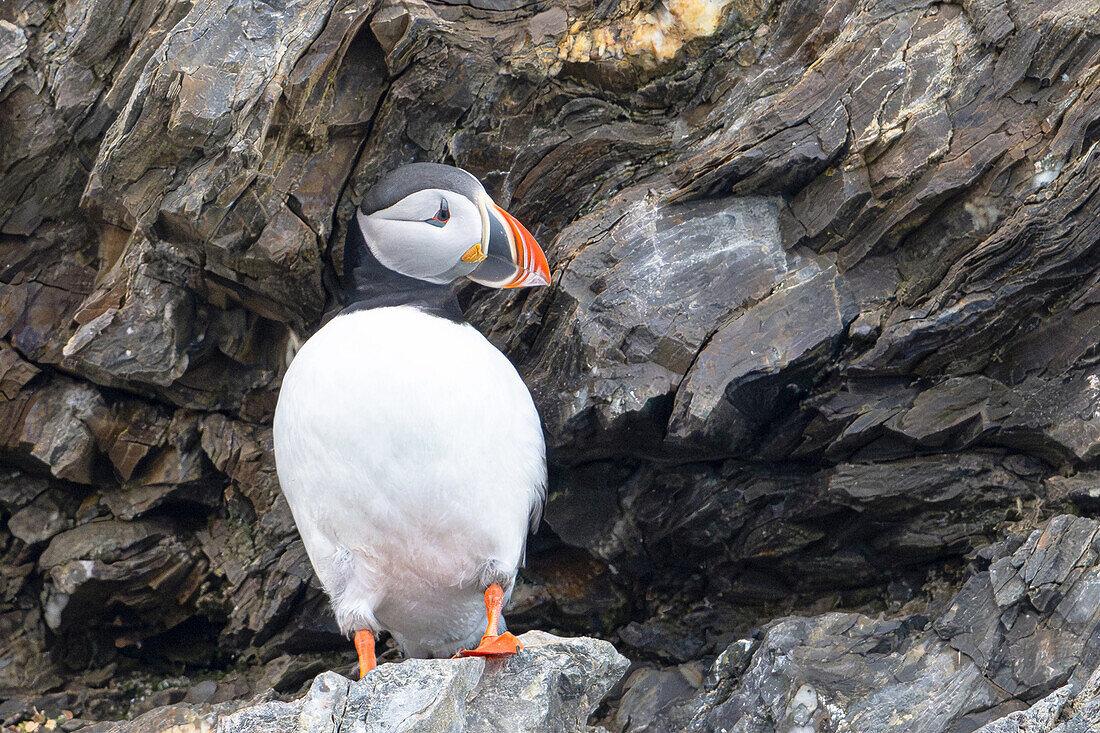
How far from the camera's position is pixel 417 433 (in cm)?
378

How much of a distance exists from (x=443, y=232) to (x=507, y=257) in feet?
0.96

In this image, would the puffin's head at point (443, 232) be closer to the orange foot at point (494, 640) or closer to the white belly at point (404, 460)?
the white belly at point (404, 460)

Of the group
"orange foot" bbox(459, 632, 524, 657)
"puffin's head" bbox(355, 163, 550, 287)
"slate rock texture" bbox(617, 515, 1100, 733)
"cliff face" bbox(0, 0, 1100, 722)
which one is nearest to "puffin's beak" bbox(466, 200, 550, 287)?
"puffin's head" bbox(355, 163, 550, 287)

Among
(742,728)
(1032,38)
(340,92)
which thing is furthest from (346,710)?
(1032,38)

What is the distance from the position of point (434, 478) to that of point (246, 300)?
204cm

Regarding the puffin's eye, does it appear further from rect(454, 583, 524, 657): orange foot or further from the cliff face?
rect(454, 583, 524, 657): orange foot

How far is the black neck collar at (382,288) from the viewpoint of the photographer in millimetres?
4227

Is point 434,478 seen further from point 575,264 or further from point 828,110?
point 828,110

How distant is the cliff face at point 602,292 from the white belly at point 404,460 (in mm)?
691

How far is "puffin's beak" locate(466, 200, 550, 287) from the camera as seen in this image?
4.18 m

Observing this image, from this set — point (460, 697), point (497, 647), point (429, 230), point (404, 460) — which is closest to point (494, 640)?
point (497, 647)

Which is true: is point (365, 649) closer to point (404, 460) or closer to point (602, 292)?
point (404, 460)

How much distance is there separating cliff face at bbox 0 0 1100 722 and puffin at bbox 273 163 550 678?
638 millimetres

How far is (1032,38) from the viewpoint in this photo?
4199 millimetres
